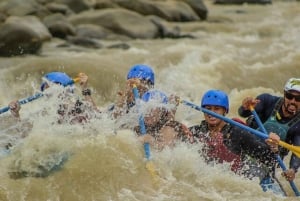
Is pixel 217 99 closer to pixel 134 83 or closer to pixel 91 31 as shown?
pixel 134 83

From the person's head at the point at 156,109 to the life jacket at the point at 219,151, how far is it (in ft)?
1.53

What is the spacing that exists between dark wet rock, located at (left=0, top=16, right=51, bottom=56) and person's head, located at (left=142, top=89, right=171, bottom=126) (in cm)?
727

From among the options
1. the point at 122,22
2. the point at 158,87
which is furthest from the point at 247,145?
the point at 122,22

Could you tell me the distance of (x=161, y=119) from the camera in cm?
592

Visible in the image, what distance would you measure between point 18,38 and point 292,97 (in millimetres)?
8104

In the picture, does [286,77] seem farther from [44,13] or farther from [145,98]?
[44,13]

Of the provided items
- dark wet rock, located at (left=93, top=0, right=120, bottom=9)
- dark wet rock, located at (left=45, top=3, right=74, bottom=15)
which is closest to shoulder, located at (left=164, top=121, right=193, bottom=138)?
dark wet rock, located at (left=45, top=3, right=74, bottom=15)

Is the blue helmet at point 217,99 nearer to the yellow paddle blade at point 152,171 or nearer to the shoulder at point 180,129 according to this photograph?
the shoulder at point 180,129

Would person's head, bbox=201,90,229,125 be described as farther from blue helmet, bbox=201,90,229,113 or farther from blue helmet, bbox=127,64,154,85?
blue helmet, bbox=127,64,154,85

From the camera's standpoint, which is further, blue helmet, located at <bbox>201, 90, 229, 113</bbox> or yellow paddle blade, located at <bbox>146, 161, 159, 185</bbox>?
→ blue helmet, located at <bbox>201, 90, 229, 113</bbox>

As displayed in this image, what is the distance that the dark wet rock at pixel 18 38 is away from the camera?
41.6 ft

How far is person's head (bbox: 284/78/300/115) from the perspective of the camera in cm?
580

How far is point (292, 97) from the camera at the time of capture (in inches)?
231

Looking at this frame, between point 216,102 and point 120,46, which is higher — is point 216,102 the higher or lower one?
the higher one
